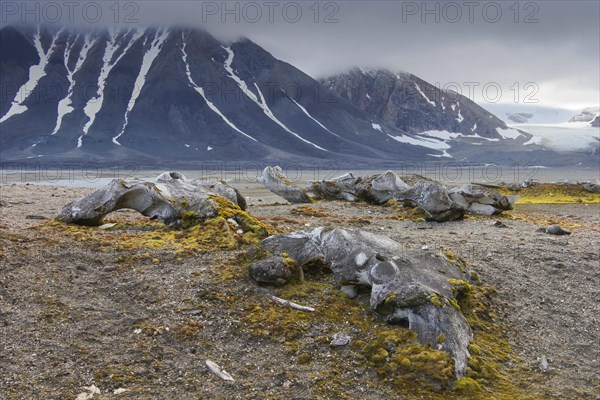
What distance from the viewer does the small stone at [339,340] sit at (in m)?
7.95

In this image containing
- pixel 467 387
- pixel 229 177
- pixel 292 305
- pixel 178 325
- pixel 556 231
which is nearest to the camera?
pixel 467 387

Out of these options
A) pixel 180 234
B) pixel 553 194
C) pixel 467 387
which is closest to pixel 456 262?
pixel 467 387

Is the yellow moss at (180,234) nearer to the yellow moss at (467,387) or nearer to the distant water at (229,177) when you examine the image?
the yellow moss at (467,387)

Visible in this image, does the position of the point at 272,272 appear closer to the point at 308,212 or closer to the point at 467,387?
the point at 467,387

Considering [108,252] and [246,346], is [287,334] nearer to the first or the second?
[246,346]

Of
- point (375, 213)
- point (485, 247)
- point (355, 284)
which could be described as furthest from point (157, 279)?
point (375, 213)

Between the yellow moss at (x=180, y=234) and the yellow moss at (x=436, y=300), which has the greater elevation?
the yellow moss at (x=180, y=234)

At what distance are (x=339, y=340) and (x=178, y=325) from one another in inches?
89.8

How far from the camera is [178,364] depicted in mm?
7395

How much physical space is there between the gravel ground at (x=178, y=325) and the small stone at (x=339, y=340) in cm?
14

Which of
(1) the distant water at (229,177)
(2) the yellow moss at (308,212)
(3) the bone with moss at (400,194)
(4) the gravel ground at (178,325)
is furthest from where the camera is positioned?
(1) the distant water at (229,177)

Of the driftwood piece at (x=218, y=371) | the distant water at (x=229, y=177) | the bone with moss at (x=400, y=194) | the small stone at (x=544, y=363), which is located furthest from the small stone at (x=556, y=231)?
the distant water at (x=229, y=177)

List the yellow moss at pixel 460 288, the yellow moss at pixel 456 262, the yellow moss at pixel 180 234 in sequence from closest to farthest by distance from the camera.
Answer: the yellow moss at pixel 460 288, the yellow moss at pixel 456 262, the yellow moss at pixel 180 234

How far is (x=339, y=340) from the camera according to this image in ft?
26.2
